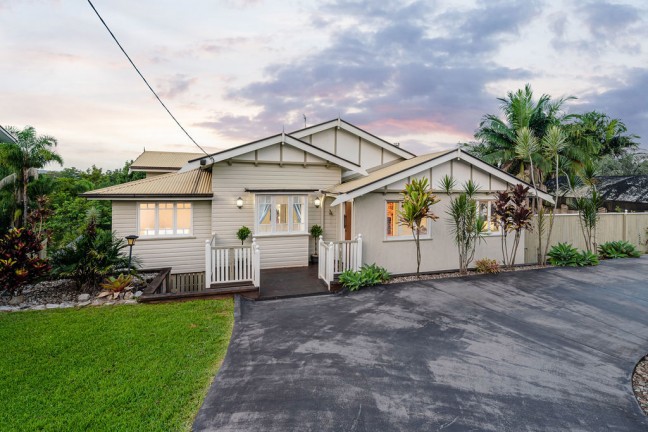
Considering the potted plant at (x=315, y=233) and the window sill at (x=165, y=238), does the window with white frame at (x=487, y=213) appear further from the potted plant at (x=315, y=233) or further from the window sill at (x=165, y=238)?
the window sill at (x=165, y=238)

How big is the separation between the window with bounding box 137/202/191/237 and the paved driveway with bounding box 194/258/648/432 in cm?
525

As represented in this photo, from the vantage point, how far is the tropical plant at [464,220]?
942 centimetres

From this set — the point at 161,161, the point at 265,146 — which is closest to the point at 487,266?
the point at 265,146

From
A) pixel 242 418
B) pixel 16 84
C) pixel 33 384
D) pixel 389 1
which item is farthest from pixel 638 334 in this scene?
pixel 16 84

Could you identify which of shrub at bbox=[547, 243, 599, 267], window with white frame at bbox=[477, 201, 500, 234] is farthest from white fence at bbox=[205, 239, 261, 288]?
shrub at bbox=[547, 243, 599, 267]

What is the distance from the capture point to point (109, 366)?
4.21 m

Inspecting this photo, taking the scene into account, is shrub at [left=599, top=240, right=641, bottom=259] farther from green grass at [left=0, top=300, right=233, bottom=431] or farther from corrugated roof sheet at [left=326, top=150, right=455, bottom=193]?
green grass at [left=0, top=300, right=233, bottom=431]

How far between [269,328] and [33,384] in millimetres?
3245

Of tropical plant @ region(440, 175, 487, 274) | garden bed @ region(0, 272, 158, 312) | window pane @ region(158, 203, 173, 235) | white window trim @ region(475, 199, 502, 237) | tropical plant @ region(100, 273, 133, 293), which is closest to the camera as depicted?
garden bed @ region(0, 272, 158, 312)

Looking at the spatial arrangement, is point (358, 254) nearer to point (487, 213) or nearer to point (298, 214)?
point (298, 214)

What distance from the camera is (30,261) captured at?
6.77 m

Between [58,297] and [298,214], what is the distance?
22.5 feet

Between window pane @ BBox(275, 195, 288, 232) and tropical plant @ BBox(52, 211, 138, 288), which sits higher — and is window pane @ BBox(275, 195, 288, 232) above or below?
above

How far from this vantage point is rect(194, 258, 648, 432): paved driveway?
3.29 metres
